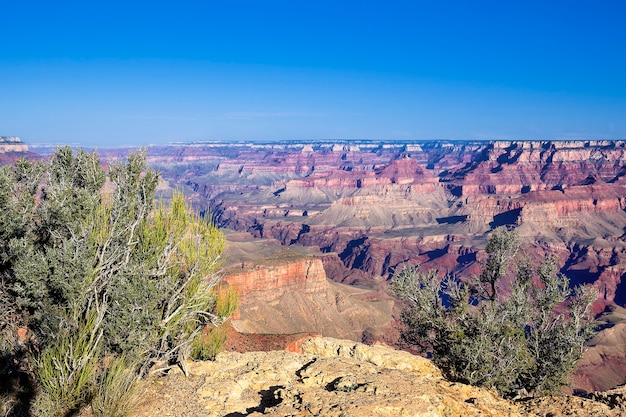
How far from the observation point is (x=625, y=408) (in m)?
15.2

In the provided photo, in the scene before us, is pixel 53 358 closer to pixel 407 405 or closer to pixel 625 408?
pixel 407 405

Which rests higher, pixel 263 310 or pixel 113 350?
pixel 113 350

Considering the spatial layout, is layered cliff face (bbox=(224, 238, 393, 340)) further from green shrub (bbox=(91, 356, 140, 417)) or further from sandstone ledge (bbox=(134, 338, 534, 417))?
green shrub (bbox=(91, 356, 140, 417))

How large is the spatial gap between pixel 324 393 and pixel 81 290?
7296mm

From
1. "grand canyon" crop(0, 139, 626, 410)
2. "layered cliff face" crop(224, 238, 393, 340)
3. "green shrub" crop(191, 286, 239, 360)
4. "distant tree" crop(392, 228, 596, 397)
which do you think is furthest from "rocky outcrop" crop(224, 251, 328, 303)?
"distant tree" crop(392, 228, 596, 397)

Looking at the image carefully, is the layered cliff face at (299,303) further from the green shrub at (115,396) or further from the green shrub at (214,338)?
the green shrub at (115,396)

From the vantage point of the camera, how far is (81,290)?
1280 cm

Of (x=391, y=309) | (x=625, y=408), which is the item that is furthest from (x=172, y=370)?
(x=391, y=309)

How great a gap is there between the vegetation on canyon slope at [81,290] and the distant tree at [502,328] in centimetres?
1083

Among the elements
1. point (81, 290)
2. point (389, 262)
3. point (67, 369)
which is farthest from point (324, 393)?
point (389, 262)

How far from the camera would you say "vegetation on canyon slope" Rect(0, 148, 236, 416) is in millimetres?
12016

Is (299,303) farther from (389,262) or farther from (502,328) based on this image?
(389,262)

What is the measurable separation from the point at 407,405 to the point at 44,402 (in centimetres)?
931

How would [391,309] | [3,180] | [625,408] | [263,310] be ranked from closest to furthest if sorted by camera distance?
1. [3,180]
2. [625,408]
3. [263,310]
4. [391,309]
